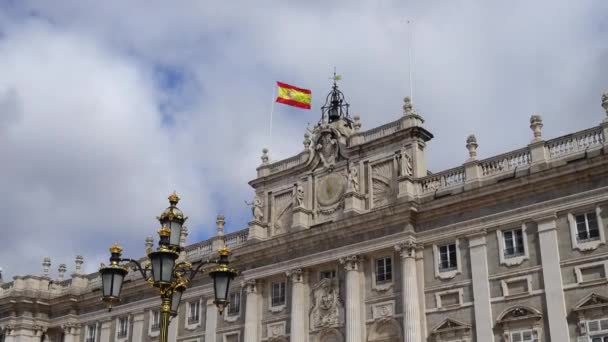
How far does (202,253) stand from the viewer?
157 feet

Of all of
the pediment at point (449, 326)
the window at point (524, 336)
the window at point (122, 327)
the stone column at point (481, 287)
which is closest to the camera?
the window at point (524, 336)

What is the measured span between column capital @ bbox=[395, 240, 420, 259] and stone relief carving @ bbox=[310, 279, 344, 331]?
14.1ft

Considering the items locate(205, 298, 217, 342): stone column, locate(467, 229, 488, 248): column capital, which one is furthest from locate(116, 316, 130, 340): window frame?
locate(467, 229, 488, 248): column capital

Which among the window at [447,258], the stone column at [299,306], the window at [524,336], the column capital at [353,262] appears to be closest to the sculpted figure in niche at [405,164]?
the window at [447,258]

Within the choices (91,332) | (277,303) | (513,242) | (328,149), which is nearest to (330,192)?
(328,149)

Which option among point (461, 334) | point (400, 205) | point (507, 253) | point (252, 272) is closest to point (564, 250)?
point (507, 253)

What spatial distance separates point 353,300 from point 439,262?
15.5 ft

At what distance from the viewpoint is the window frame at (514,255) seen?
3288 centimetres

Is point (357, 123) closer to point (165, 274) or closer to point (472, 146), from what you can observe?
point (472, 146)

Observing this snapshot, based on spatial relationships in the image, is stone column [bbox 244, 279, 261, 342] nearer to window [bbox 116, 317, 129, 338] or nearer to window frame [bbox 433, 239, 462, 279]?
window frame [bbox 433, 239, 462, 279]

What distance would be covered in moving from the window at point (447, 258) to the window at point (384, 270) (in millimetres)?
2692

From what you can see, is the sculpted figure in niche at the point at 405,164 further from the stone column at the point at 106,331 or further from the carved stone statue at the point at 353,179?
the stone column at the point at 106,331

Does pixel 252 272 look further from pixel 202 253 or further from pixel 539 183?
pixel 539 183

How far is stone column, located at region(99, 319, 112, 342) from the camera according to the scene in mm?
51031
